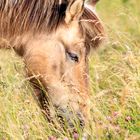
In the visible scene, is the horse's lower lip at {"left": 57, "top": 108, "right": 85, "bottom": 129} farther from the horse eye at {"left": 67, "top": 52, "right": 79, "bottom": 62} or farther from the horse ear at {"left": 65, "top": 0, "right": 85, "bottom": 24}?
the horse ear at {"left": 65, "top": 0, "right": 85, "bottom": 24}

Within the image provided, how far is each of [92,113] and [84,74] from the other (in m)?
0.32

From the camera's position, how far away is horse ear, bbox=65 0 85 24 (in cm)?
494

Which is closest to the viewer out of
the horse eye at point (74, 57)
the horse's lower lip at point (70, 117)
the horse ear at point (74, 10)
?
the horse's lower lip at point (70, 117)

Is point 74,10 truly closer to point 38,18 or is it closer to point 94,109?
point 38,18

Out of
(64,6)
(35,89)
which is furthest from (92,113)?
(64,6)

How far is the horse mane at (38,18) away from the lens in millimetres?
5020

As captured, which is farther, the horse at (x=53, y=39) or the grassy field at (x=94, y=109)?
the horse at (x=53, y=39)

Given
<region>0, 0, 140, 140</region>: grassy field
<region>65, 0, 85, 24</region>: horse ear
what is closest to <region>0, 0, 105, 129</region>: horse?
<region>65, 0, 85, 24</region>: horse ear

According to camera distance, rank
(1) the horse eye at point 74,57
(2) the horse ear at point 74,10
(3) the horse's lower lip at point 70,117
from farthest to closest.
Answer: (1) the horse eye at point 74,57, (2) the horse ear at point 74,10, (3) the horse's lower lip at point 70,117

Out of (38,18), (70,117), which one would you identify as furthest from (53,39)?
(70,117)

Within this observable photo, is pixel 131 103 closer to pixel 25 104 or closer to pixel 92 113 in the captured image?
pixel 92 113

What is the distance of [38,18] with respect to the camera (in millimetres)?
5039

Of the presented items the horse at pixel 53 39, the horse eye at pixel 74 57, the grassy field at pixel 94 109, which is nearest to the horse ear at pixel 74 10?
the horse at pixel 53 39

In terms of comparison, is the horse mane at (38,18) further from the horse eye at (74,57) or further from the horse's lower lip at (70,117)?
the horse's lower lip at (70,117)
